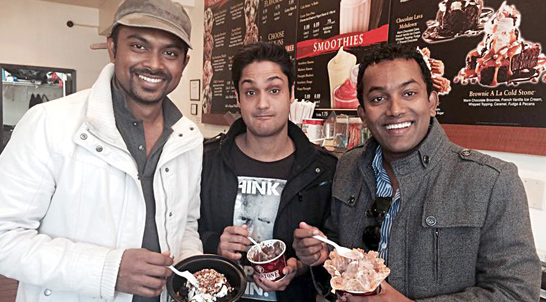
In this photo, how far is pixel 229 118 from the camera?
4270 millimetres

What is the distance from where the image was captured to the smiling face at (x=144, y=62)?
55.1 inches

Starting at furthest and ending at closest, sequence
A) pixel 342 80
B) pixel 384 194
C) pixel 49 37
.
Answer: pixel 49 37 < pixel 342 80 < pixel 384 194

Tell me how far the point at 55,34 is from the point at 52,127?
6.99 meters

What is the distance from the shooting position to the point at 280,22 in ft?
12.5

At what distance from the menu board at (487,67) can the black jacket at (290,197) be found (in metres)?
0.85

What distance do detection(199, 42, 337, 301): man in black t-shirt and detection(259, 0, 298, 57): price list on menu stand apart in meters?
1.84

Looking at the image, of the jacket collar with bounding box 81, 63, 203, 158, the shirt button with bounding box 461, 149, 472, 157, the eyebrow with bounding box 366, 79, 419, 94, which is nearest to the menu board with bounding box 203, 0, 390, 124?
the eyebrow with bounding box 366, 79, 419, 94

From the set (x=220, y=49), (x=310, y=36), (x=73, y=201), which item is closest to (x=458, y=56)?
(x=310, y=36)

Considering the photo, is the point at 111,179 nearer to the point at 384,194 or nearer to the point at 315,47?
the point at 384,194

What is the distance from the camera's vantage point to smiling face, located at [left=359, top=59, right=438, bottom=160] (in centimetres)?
129

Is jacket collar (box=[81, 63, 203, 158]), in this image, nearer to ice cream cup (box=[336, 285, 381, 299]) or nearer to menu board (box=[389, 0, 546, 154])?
ice cream cup (box=[336, 285, 381, 299])

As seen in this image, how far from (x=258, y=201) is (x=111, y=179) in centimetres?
67

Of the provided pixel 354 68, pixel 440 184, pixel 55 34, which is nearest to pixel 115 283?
pixel 440 184

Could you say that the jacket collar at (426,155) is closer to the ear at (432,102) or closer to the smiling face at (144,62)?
the ear at (432,102)
